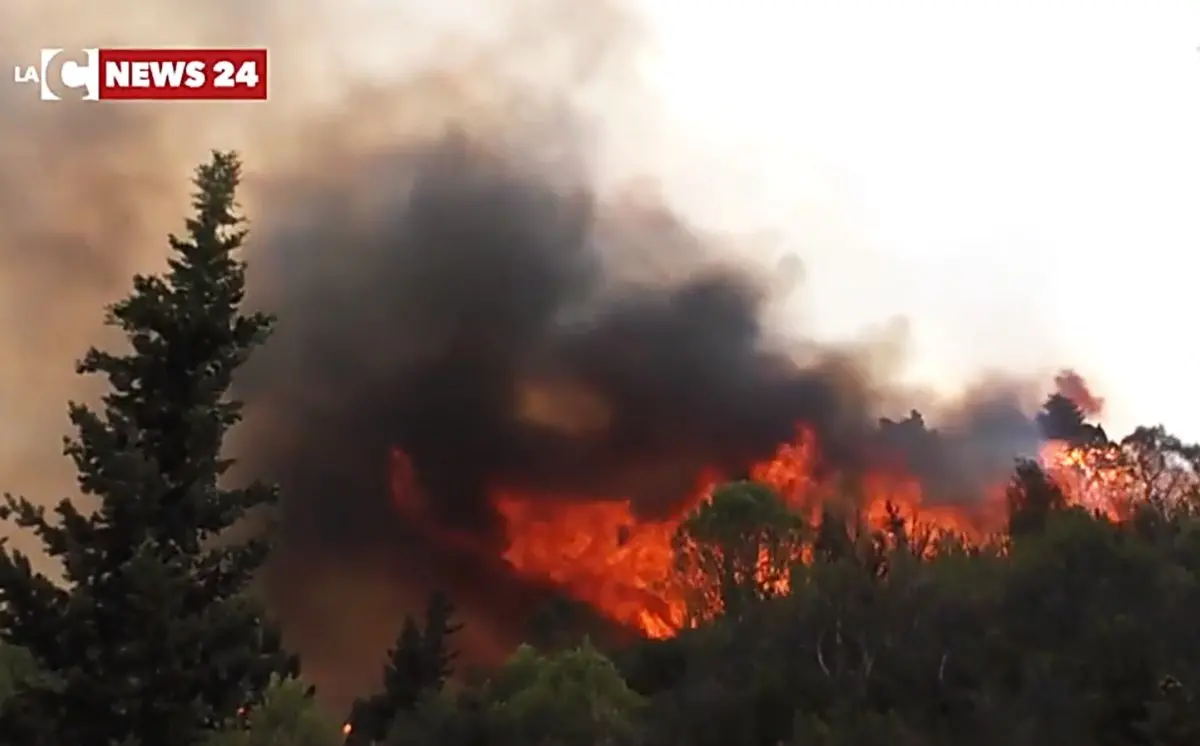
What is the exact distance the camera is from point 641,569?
4067 inches

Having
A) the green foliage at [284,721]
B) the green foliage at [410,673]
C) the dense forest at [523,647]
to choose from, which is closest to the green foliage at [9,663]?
the dense forest at [523,647]

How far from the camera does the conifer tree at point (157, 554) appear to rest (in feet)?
74.1

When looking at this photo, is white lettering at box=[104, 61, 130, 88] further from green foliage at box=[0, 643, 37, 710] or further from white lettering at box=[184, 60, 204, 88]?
green foliage at box=[0, 643, 37, 710]

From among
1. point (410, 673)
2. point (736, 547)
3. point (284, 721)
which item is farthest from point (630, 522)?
point (284, 721)

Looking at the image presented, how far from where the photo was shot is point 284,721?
26.8 m

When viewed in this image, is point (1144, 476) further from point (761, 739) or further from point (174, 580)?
point (174, 580)

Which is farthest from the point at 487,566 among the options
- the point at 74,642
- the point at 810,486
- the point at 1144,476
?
the point at 74,642

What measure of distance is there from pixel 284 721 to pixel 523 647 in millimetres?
33243

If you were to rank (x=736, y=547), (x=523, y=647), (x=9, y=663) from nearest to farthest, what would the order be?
(x=9, y=663), (x=523, y=647), (x=736, y=547)

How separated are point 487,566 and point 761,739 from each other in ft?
249

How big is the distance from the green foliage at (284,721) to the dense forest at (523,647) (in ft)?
0.21

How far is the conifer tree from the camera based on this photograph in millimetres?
22594

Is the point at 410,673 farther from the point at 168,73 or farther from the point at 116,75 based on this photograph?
the point at 116,75

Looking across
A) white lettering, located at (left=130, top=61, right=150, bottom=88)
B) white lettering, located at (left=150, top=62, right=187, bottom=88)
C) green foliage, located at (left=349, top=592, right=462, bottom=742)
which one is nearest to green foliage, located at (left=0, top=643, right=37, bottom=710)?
green foliage, located at (left=349, top=592, right=462, bottom=742)
